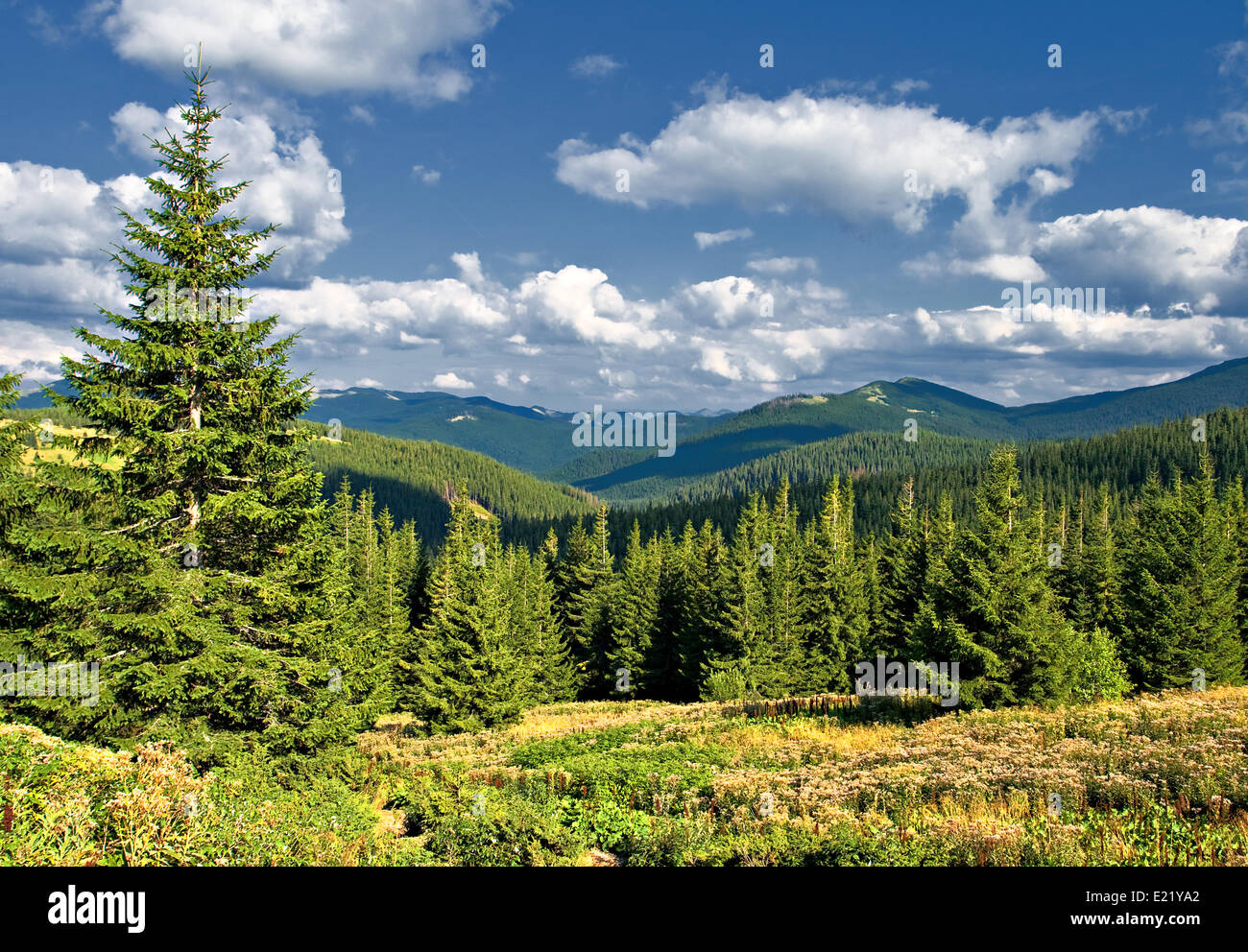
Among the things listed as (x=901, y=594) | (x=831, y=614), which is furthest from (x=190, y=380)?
(x=901, y=594)

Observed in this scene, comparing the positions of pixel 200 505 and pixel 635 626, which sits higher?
pixel 200 505

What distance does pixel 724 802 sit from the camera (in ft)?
46.6

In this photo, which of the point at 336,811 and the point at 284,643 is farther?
the point at 284,643

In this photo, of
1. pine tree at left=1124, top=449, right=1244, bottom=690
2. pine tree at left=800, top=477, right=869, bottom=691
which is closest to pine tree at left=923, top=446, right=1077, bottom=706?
pine tree at left=1124, top=449, right=1244, bottom=690

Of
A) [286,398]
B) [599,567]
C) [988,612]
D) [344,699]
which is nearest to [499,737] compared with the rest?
[344,699]

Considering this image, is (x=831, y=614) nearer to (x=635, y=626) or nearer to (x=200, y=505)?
(x=635, y=626)

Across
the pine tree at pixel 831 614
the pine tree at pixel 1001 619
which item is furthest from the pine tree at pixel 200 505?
the pine tree at pixel 831 614

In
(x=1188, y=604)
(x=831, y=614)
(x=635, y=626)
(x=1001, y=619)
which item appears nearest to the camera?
(x=1001, y=619)

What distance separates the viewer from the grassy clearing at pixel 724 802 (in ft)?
27.1

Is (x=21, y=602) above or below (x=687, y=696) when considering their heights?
above

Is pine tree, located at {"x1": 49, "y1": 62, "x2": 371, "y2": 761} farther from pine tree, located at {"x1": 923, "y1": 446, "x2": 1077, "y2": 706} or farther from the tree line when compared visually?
pine tree, located at {"x1": 923, "y1": 446, "x2": 1077, "y2": 706}

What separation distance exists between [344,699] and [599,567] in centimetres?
4985

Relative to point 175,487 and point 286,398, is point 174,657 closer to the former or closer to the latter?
point 175,487
